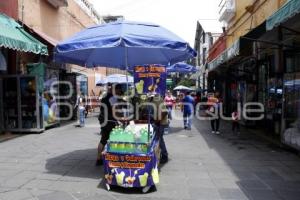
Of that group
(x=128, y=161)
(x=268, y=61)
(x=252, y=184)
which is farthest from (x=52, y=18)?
(x=252, y=184)

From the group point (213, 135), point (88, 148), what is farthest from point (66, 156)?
point (213, 135)

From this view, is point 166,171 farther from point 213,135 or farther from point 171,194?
point 213,135

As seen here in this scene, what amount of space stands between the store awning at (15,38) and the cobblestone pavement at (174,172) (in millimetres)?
2681

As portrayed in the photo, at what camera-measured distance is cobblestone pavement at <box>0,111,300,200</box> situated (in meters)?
6.61

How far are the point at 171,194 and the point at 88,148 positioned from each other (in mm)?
4856

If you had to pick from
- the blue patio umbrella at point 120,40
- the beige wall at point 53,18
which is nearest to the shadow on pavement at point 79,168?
the blue patio umbrella at point 120,40

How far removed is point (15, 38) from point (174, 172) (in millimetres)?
6449

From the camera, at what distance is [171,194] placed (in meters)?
6.60

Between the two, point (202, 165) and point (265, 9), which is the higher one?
point (265, 9)

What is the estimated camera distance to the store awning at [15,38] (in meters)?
11.4

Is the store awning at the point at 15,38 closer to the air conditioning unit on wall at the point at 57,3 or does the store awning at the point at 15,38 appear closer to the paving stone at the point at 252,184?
the air conditioning unit on wall at the point at 57,3

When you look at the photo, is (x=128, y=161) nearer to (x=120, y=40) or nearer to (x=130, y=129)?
(x=130, y=129)

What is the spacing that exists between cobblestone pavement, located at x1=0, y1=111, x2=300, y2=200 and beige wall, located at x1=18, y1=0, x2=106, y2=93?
5141 millimetres

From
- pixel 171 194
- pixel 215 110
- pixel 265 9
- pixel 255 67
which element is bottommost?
pixel 171 194
